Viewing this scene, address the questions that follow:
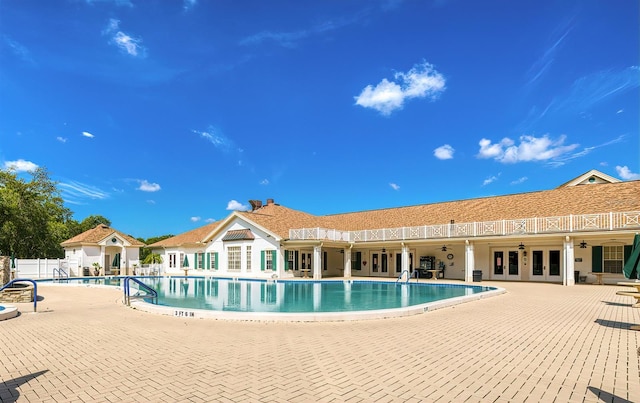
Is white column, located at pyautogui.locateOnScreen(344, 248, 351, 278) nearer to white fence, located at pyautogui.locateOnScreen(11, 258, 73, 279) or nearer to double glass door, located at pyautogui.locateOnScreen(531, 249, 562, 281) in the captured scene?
double glass door, located at pyautogui.locateOnScreen(531, 249, 562, 281)

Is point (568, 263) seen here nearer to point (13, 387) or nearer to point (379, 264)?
point (379, 264)

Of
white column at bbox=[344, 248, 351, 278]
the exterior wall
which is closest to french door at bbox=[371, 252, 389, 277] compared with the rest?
white column at bbox=[344, 248, 351, 278]

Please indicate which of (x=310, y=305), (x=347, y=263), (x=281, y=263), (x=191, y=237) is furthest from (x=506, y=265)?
(x=191, y=237)

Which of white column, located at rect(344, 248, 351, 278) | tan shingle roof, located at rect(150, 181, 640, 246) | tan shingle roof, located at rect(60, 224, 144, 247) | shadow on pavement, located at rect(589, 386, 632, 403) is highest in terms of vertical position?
tan shingle roof, located at rect(150, 181, 640, 246)

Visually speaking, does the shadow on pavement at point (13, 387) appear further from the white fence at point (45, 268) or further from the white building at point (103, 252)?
the white building at point (103, 252)

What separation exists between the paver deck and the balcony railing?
11480 mm

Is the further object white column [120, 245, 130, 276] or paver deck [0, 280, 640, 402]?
white column [120, 245, 130, 276]

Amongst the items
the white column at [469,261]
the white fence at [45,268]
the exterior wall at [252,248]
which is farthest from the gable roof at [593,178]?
the white fence at [45,268]

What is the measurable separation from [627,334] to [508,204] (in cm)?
1986

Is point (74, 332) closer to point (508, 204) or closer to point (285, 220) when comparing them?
point (285, 220)

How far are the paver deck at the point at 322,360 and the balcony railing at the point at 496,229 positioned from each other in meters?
11.5

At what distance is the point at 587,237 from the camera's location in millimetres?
19391

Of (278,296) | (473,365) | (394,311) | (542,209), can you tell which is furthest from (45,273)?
(542,209)

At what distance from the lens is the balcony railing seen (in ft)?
61.6
